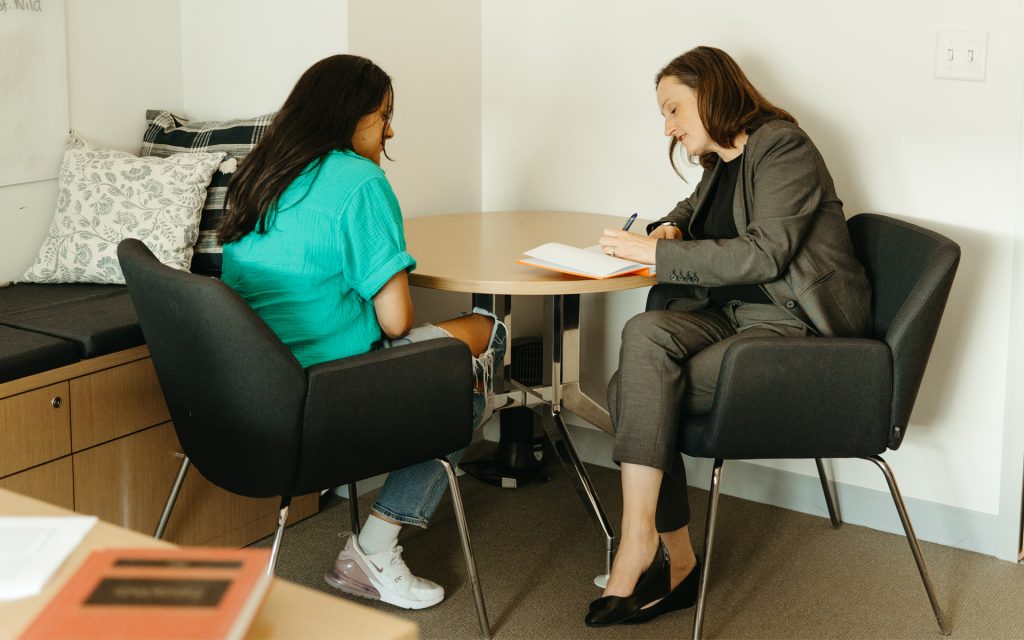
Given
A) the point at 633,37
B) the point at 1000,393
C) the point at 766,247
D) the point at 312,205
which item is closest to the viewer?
the point at 312,205

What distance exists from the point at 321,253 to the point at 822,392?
0.96 metres

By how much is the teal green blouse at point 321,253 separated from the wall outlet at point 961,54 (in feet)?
4.33

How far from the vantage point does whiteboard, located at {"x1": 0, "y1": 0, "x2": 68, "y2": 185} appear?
249 cm

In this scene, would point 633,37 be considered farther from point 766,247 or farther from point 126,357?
point 126,357

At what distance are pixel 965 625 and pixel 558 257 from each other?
3.70ft

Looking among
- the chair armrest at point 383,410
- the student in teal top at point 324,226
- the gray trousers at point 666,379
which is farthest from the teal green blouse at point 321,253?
the gray trousers at point 666,379

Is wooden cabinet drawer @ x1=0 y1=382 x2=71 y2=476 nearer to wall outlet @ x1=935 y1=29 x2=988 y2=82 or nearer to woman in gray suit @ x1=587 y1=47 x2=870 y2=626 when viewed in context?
woman in gray suit @ x1=587 y1=47 x2=870 y2=626

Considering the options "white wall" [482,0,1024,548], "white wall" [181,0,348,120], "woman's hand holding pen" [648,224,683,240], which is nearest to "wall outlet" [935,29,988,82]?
"white wall" [482,0,1024,548]

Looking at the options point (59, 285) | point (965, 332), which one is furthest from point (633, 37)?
point (59, 285)

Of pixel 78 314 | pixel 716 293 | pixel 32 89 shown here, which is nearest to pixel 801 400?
pixel 716 293

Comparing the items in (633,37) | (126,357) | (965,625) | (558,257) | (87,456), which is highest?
(633,37)

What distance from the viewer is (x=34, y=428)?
2.05m

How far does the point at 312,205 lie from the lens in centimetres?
192

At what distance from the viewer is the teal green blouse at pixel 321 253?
6.31ft
